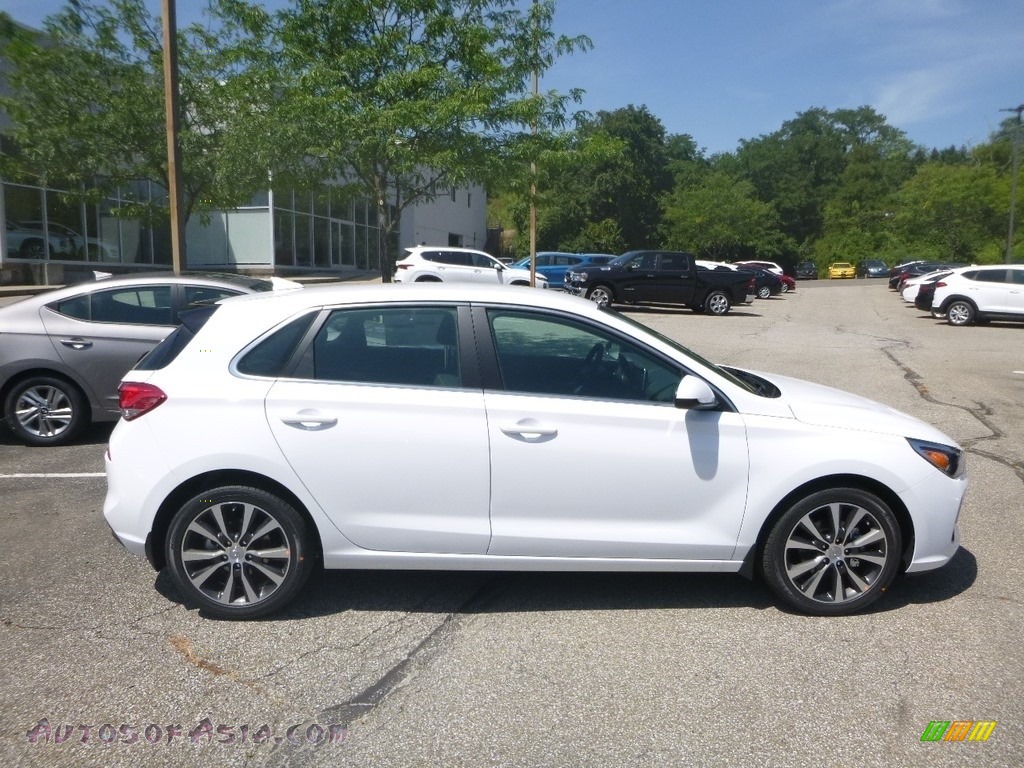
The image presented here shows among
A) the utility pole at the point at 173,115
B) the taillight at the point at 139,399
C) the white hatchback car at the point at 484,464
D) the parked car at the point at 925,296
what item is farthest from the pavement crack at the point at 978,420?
the parked car at the point at 925,296

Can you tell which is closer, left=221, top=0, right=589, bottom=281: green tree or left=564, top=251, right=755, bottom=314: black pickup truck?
left=221, top=0, right=589, bottom=281: green tree

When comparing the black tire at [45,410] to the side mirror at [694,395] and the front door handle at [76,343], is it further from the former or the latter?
the side mirror at [694,395]

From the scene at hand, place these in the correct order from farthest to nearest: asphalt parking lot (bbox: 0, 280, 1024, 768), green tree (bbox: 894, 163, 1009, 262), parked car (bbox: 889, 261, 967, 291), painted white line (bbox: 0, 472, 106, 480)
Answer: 1. green tree (bbox: 894, 163, 1009, 262)
2. parked car (bbox: 889, 261, 967, 291)
3. painted white line (bbox: 0, 472, 106, 480)
4. asphalt parking lot (bbox: 0, 280, 1024, 768)

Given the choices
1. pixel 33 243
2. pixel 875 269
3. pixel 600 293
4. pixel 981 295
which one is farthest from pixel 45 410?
pixel 875 269

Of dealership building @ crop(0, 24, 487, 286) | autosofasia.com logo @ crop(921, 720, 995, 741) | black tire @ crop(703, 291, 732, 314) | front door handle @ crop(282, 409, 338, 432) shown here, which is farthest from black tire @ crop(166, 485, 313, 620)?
black tire @ crop(703, 291, 732, 314)

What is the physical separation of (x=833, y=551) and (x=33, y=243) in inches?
972

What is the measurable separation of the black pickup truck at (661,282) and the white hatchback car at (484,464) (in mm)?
21363

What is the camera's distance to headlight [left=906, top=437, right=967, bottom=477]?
4477 millimetres

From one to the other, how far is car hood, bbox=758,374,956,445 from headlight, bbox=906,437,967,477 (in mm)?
39

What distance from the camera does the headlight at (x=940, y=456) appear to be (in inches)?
176

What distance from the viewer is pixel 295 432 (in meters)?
4.27

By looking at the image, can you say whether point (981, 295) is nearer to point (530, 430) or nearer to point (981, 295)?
point (981, 295)

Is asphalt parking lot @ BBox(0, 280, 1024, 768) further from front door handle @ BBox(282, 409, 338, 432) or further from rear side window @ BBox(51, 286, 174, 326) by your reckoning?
rear side window @ BBox(51, 286, 174, 326)

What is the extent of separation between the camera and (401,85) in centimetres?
1319
